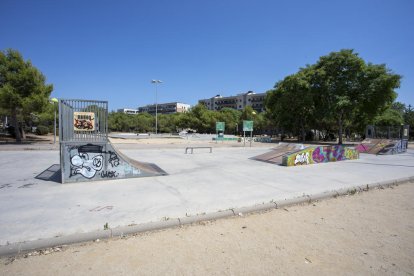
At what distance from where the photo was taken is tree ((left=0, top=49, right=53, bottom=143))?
21.1 meters

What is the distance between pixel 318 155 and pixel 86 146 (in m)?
11.7

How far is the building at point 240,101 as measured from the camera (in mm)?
111000

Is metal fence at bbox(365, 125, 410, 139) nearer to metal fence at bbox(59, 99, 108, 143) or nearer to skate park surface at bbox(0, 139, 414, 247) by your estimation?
skate park surface at bbox(0, 139, 414, 247)

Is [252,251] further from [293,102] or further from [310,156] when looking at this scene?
[293,102]

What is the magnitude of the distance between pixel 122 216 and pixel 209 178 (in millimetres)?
4393

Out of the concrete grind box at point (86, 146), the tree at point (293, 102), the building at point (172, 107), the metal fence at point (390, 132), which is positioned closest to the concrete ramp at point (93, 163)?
the concrete grind box at point (86, 146)

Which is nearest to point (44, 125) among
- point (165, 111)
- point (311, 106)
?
point (311, 106)

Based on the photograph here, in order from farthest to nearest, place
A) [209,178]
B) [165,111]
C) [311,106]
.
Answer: [165,111] < [311,106] < [209,178]

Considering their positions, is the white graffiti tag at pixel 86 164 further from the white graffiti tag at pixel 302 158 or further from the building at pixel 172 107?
the building at pixel 172 107

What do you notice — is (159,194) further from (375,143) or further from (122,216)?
(375,143)

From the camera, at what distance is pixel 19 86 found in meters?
21.7

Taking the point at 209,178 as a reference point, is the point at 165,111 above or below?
above

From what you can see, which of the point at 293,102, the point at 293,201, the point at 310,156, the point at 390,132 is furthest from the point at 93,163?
the point at 293,102

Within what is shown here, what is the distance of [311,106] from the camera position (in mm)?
34312
